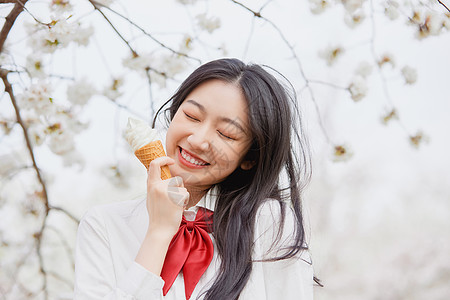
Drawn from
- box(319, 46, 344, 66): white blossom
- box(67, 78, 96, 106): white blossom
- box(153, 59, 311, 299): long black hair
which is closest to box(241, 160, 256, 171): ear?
box(153, 59, 311, 299): long black hair

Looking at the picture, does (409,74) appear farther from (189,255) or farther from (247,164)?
(189,255)

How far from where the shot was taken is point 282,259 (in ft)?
3.48

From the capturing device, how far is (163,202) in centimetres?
97

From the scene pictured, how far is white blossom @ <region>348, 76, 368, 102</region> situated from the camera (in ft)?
5.34

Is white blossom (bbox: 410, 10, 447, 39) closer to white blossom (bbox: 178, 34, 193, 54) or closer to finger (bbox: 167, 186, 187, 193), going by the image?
white blossom (bbox: 178, 34, 193, 54)

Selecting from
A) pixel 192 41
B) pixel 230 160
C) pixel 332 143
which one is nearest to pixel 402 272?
pixel 332 143

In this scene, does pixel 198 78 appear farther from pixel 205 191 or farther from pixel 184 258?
pixel 184 258

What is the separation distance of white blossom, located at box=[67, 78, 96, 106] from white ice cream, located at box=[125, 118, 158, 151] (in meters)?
0.60

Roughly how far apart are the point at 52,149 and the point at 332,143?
853mm

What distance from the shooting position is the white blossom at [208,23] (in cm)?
169

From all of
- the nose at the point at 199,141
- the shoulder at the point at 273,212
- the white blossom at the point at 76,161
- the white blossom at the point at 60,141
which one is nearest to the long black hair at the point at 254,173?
the shoulder at the point at 273,212

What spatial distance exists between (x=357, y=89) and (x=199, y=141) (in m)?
0.79

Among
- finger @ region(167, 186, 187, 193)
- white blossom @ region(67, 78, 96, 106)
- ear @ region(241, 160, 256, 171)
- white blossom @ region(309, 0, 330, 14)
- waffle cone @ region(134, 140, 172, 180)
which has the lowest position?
finger @ region(167, 186, 187, 193)

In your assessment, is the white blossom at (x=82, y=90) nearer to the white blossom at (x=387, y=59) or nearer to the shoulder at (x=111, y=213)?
the shoulder at (x=111, y=213)
